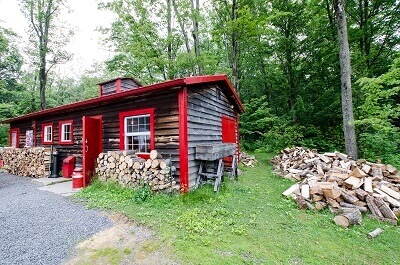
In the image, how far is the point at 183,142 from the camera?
18.5 ft

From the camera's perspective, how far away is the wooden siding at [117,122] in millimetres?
5941

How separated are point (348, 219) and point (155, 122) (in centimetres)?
537

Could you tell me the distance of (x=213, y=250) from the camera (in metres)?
3.21

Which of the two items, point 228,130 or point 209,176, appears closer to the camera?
point 209,176

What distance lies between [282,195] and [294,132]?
7.75m

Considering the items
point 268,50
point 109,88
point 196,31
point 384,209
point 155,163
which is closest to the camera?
point 384,209

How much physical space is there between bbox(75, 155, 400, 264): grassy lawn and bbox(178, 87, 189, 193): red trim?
0.43 m

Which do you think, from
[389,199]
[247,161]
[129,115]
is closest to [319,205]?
[389,199]

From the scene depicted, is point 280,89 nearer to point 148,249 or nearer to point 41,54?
point 148,249

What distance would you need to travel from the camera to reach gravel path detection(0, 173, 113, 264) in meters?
3.23

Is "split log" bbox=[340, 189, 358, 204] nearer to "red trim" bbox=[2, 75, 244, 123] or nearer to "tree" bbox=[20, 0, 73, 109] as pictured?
"red trim" bbox=[2, 75, 244, 123]

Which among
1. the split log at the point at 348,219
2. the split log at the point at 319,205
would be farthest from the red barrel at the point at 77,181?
the split log at the point at 348,219

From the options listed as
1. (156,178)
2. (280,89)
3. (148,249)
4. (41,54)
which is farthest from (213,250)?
(41,54)

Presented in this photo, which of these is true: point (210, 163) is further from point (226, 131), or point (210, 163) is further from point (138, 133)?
point (226, 131)
